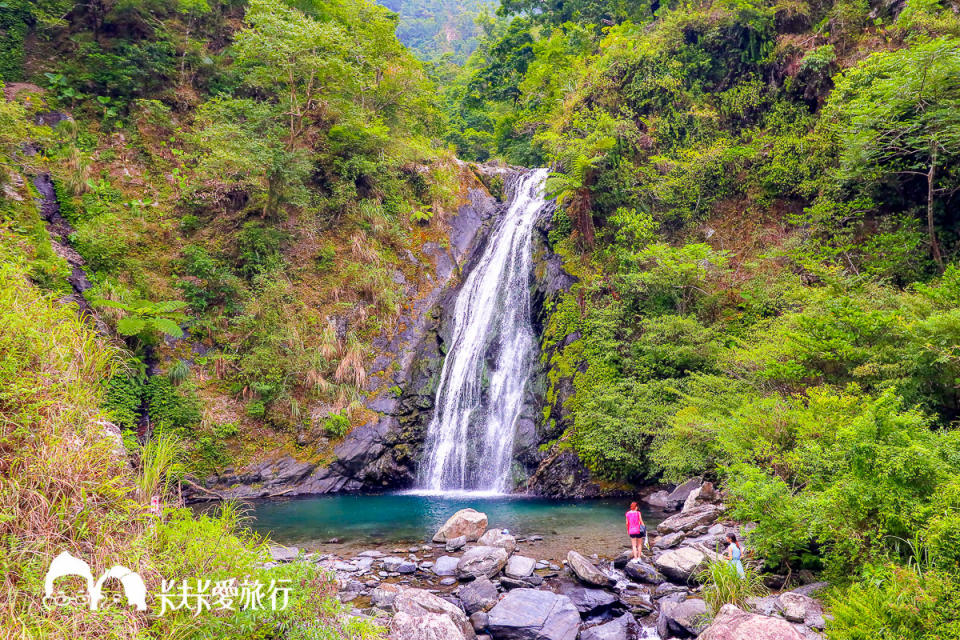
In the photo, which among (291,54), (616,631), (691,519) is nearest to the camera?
(616,631)

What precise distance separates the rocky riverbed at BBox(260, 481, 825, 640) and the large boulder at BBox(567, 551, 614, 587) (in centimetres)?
2

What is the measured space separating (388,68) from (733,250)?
17.0 m

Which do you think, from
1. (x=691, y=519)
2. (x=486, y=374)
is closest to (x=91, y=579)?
(x=691, y=519)

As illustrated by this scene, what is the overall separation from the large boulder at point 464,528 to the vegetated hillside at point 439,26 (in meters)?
56.4

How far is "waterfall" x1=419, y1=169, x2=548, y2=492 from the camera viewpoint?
15.4 metres

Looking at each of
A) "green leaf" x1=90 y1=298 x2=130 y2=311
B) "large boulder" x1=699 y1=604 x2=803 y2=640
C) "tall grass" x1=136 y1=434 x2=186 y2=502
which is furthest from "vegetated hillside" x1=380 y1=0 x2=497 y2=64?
"large boulder" x1=699 y1=604 x2=803 y2=640

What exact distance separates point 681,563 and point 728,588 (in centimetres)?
167

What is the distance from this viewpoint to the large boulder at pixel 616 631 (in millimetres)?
5430

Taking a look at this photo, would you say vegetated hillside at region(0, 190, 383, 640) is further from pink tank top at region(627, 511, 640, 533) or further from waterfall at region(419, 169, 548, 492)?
waterfall at region(419, 169, 548, 492)

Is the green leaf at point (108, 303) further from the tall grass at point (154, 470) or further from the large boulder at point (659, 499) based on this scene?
the large boulder at point (659, 499)

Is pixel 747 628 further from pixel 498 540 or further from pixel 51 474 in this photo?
pixel 51 474

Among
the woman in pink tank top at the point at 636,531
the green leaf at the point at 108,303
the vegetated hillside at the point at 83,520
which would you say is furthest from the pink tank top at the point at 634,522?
the green leaf at the point at 108,303

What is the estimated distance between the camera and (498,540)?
8.44 metres

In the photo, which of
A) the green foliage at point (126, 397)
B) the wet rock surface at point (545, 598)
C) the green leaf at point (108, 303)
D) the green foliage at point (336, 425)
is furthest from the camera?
the green foliage at point (336, 425)
